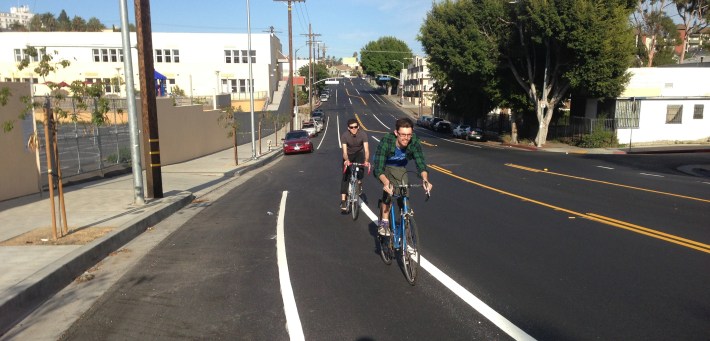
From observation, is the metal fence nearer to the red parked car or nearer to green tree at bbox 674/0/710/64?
the red parked car

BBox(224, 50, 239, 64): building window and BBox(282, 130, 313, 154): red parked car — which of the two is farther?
BBox(224, 50, 239, 64): building window

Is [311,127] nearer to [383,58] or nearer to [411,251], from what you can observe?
[411,251]

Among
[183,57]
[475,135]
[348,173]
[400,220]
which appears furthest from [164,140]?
[183,57]

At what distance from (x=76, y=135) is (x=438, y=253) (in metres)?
11.8

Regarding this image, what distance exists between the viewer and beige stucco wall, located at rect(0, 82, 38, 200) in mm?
11710

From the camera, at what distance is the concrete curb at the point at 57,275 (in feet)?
16.8

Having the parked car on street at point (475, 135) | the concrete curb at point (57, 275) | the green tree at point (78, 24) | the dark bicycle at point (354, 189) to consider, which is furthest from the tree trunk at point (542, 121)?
the green tree at point (78, 24)

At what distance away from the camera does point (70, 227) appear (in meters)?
8.62

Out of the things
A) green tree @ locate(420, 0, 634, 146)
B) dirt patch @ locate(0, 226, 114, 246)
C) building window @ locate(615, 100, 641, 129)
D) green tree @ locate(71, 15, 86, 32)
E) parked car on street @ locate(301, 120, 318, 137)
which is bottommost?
parked car on street @ locate(301, 120, 318, 137)

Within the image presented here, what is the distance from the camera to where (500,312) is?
515 centimetres

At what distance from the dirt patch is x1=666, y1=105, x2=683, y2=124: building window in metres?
37.3

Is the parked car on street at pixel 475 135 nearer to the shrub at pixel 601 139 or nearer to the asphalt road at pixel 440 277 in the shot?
the shrub at pixel 601 139

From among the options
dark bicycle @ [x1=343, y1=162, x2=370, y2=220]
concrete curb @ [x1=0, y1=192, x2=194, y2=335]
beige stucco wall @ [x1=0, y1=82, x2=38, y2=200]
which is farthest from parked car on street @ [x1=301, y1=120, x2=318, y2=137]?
concrete curb @ [x1=0, y1=192, x2=194, y2=335]

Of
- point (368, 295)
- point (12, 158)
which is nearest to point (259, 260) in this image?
point (368, 295)
